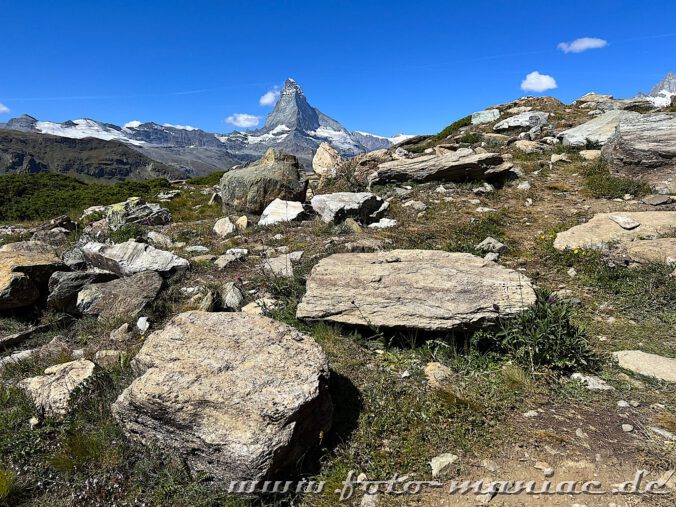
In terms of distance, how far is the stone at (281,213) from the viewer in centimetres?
1130

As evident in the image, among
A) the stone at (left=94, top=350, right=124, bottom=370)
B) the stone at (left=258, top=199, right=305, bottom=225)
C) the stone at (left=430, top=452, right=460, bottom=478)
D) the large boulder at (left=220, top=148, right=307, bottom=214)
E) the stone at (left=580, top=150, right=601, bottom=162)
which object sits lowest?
the stone at (left=430, top=452, right=460, bottom=478)

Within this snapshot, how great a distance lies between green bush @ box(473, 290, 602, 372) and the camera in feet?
15.2

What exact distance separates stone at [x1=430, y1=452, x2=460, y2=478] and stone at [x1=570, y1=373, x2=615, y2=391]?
193 cm

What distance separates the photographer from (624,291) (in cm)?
632

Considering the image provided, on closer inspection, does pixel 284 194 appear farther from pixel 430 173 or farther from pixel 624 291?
pixel 624 291

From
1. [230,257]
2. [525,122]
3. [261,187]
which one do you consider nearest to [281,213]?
[261,187]

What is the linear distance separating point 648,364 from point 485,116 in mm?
26704

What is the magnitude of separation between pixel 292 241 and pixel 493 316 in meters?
5.85

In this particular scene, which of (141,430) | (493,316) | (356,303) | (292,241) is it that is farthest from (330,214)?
(141,430)

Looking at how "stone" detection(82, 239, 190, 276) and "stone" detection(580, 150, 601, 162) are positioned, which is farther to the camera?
"stone" detection(580, 150, 601, 162)

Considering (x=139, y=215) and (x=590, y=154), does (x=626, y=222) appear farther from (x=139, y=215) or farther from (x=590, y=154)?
(x=139, y=215)

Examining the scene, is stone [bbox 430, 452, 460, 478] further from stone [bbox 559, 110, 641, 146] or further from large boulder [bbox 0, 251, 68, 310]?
stone [bbox 559, 110, 641, 146]

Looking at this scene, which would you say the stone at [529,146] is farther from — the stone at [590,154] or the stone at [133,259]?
the stone at [133,259]

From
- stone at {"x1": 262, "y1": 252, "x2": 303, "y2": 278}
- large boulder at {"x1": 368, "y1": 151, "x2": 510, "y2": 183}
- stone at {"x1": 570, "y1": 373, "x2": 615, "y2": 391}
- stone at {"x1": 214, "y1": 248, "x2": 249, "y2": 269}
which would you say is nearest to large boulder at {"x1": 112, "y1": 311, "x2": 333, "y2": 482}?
stone at {"x1": 570, "y1": 373, "x2": 615, "y2": 391}
